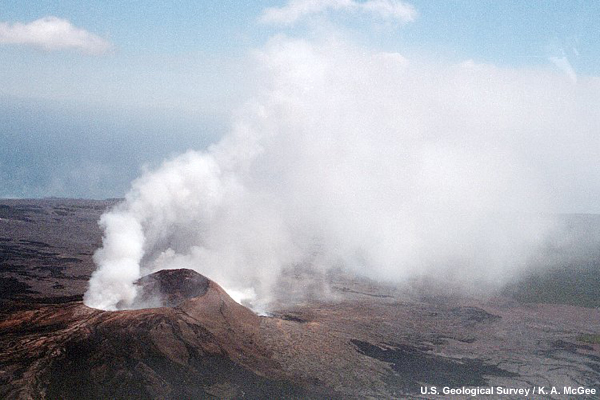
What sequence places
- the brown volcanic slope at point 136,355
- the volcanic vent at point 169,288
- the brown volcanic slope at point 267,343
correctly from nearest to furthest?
the brown volcanic slope at point 136,355
the brown volcanic slope at point 267,343
the volcanic vent at point 169,288

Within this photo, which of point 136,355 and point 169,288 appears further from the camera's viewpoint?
point 169,288

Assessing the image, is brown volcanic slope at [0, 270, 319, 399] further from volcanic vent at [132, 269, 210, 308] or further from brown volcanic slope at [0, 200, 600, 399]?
volcanic vent at [132, 269, 210, 308]

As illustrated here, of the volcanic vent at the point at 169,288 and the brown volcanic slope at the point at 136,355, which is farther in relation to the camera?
the volcanic vent at the point at 169,288

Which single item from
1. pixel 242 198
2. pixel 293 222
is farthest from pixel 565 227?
pixel 242 198

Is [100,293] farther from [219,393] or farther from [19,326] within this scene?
[219,393]

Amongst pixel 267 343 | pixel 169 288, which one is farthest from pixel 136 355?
pixel 169 288

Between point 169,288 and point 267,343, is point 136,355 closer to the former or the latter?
point 267,343

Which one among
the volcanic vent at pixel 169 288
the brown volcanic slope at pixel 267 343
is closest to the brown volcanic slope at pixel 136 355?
the brown volcanic slope at pixel 267 343

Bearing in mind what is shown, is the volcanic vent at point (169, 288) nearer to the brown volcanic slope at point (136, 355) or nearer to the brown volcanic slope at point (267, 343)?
the brown volcanic slope at point (267, 343)

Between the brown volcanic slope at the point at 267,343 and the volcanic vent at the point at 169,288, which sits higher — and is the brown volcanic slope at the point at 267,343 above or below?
below
